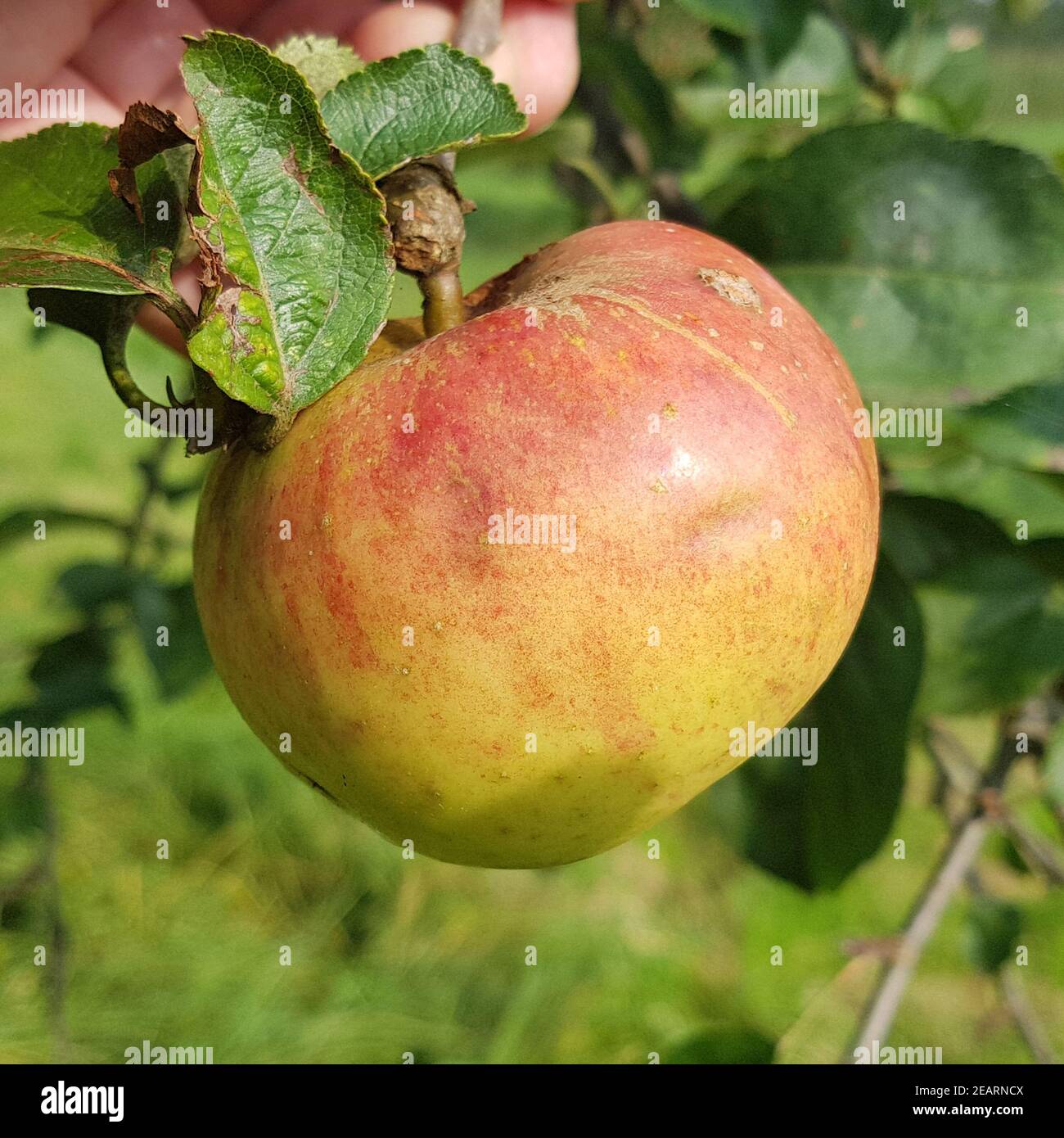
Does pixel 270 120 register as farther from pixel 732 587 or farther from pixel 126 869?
pixel 126 869

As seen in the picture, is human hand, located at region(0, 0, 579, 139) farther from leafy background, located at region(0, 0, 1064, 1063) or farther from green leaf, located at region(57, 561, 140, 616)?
green leaf, located at region(57, 561, 140, 616)

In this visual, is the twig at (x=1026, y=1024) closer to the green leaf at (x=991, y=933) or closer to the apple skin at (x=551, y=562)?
the green leaf at (x=991, y=933)

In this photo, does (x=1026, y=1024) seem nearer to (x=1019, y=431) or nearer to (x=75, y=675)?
(x=1019, y=431)

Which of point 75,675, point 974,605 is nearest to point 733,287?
point 974,605

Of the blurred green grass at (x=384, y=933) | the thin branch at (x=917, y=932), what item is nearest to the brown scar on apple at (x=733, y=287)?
the thin branch at (x=917, y=932)

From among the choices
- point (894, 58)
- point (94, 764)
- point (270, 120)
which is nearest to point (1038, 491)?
point (894, 58)
